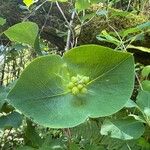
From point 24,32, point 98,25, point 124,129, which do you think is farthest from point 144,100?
point 98,25

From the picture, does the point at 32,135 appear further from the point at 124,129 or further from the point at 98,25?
the point at 98,25

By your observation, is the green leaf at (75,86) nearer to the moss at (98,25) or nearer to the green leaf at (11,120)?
the green leaf at (11,120)

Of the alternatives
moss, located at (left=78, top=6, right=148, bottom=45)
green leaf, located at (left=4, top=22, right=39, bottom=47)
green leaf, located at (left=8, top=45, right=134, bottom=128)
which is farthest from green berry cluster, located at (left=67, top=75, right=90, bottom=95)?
moss, located at (left=78, top=6, right=148, bottom=45)

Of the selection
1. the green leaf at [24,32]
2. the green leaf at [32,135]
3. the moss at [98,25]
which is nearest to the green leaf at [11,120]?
the green leaf at [32,135]

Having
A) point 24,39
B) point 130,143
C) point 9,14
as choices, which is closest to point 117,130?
point 130,143

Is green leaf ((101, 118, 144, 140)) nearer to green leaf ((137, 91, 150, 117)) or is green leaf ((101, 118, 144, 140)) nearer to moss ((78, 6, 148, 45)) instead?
green leaf ((137, 91, 150, 117))

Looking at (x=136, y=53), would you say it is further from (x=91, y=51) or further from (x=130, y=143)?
(x=91, y=51)
